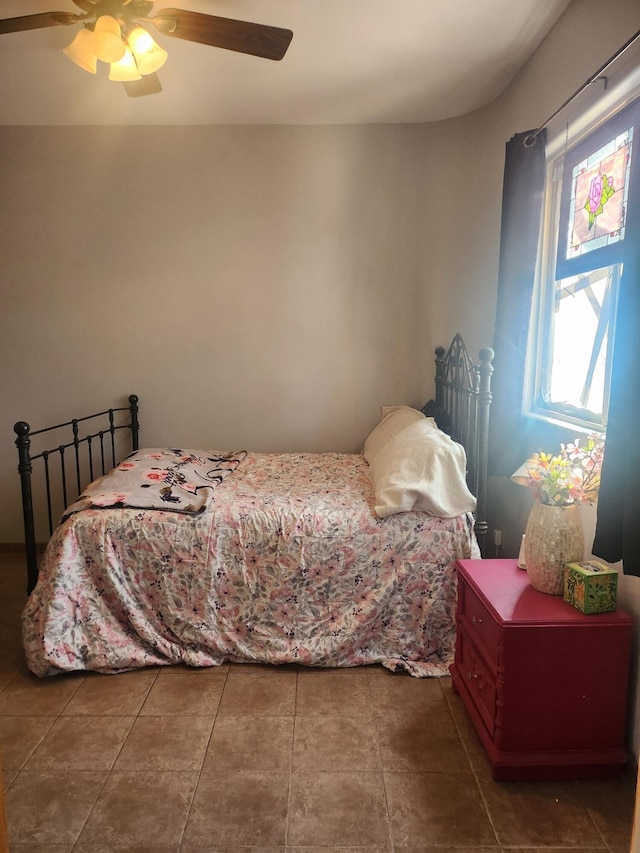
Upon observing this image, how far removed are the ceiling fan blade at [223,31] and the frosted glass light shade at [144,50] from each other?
0.22 ft

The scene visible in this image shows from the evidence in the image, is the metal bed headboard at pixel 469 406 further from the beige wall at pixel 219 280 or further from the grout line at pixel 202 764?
the grout line at pixel 202 764

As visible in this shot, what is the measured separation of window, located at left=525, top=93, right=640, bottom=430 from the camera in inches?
73.7

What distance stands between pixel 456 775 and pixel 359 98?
2.93 metres

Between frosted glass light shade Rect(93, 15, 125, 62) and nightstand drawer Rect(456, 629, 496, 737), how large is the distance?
2211mm

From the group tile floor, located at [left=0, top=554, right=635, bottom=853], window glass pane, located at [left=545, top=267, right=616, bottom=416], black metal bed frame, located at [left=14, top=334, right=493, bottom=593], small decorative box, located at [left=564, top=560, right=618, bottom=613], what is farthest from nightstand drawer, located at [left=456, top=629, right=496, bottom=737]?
window glass pane, located at [left=545, top=267, right=616, bottom=416]

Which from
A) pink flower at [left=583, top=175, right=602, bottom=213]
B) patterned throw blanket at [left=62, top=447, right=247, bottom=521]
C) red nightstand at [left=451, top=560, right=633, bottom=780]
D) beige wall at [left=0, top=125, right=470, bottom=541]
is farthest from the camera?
beige wall at [left=0, top=125, right=470, bottom=541]

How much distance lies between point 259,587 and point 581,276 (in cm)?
175

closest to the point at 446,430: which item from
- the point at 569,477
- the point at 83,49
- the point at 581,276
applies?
the point at 581,276

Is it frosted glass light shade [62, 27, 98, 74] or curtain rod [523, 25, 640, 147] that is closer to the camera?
curtain rod [523, 25, 640, 147]

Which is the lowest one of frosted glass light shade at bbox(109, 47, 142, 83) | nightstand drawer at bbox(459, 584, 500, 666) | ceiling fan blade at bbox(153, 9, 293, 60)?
nightstand drawer at bbox(459, 584, 500, 666)

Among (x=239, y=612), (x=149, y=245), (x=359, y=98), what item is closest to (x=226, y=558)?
(x=239, y=612)

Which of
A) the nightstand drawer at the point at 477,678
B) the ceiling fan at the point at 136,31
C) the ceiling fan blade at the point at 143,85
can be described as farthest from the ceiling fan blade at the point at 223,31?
the nightstand drawer at the point at 477,678

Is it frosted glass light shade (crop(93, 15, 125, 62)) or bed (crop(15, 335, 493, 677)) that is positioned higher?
frosted glass light shade (crop(93, 15, 125, 62))

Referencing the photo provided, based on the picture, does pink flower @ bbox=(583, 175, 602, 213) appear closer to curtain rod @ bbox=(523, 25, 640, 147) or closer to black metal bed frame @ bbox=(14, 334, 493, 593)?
curtain rod @ bbox=(523, 25, 640, 147)
